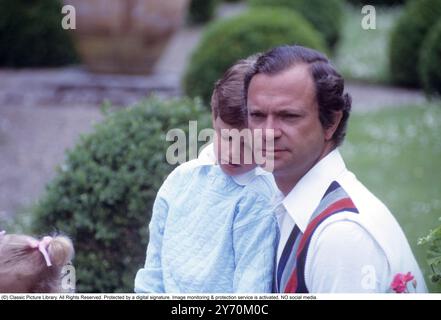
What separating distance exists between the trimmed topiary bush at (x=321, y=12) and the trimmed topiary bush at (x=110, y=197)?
805cm

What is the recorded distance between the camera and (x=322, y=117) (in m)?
2.52

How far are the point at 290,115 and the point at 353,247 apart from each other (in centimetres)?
44

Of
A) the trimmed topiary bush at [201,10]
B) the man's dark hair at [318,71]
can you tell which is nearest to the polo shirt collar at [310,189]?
the man's dark hair at [318,71]

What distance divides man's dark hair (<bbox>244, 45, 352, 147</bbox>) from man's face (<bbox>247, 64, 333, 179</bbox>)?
0.7 inches

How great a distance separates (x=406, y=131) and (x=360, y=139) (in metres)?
0.67

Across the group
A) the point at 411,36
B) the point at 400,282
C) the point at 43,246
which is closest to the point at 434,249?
the point at 400,282

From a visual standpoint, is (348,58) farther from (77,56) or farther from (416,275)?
(416,275)

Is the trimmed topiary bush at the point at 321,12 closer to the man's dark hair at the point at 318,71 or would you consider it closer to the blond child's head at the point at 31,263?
the blond child's head at the point at 31,263

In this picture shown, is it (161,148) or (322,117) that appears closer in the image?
(322,117)

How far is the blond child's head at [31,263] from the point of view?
2.98 m

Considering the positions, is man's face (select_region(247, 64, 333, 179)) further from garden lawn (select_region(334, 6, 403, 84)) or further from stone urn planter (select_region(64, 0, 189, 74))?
garden lawn (select_region(334, 6, 403, 84))

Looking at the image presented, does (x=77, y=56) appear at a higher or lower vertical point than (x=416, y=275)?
higher

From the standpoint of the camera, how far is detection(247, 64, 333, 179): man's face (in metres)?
2.47

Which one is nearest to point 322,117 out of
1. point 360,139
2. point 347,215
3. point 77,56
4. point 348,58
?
point 347,215
